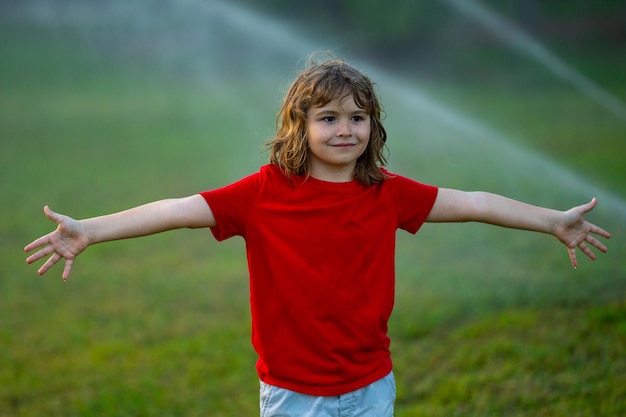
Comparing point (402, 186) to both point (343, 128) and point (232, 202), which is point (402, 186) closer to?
point (343, 128)

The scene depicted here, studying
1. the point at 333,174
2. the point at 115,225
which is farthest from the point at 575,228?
the point at 115,225

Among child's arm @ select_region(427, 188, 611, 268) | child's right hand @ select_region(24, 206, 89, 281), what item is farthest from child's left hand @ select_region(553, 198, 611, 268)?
child's right hand @ select_region(24, 206, 89, 281)

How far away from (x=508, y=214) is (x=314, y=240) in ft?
2.03

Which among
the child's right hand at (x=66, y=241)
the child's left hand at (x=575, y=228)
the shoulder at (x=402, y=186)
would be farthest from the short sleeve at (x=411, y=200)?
the child's right hand at (x=66, y=241)

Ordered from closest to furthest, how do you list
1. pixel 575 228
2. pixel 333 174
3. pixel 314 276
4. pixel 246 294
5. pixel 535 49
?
pixel 314 276, pixel 333 174, pixel 575 228, pixel 246 294, pixel 535 49

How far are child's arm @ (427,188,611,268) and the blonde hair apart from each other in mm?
230

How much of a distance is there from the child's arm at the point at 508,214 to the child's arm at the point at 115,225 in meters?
0.69

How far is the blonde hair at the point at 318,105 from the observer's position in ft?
8.14

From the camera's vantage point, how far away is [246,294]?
5.52 meters

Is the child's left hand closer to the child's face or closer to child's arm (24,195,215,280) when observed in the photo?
the child's face

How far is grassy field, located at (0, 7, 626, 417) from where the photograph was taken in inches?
151

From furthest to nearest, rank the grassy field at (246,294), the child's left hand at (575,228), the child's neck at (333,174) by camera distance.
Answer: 1. the grassy field at (246,294)
2. the child's left hand at (575,228)
3. the child's neck at (333,174)

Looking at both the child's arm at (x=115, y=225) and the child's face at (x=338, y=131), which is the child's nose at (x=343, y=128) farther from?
the child's arm at (x=115, y=225)

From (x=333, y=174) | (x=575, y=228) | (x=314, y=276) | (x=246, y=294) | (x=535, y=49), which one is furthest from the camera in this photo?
(x=535, y=49)
